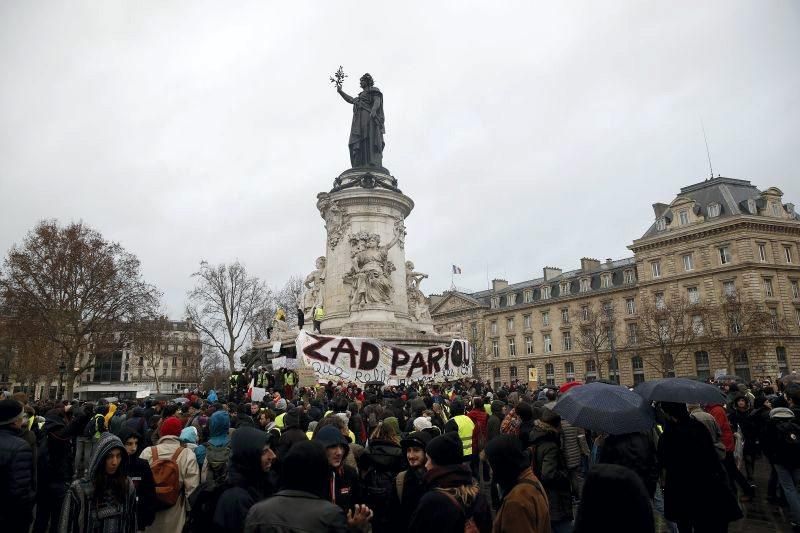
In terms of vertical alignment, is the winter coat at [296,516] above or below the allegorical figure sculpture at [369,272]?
below

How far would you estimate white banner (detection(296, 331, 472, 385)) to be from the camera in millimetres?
18422

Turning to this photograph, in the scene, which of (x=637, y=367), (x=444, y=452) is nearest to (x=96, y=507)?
(x=444, y=452)

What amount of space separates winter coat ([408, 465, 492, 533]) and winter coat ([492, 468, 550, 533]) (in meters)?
0.12

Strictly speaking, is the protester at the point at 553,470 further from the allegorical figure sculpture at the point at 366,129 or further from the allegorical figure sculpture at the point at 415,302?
the allegorical figure sculpture at the point at 366,129

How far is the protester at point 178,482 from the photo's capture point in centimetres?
508

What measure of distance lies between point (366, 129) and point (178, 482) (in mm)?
25301

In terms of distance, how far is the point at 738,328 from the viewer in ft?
154

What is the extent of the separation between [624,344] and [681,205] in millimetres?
15664

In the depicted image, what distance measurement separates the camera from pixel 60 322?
3459 cm

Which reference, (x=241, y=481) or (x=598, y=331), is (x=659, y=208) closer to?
(x=598, y=331)

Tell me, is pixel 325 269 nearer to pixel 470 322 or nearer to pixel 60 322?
pixel 60 322

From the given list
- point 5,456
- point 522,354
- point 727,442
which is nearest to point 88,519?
point 5,456

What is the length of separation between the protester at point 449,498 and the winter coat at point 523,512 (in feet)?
0.40

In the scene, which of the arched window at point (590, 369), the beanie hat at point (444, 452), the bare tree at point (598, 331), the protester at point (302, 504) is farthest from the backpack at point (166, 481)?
the arched window at point (590, 369)
